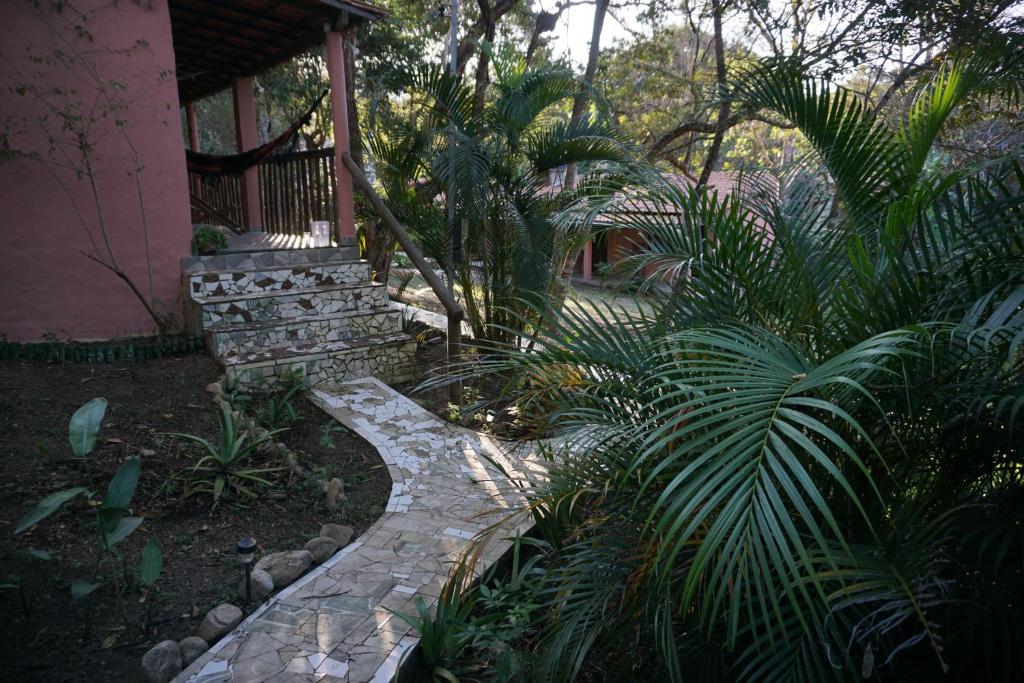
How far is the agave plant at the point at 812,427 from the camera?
1.25 m

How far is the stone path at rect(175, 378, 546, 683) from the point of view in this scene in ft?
7.28

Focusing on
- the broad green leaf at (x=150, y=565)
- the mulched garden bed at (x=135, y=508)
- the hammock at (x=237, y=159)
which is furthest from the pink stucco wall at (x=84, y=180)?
the broad green leaf at (x=150, y=565)

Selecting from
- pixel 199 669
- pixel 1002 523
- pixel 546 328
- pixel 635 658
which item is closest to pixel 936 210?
pixel 1002 523

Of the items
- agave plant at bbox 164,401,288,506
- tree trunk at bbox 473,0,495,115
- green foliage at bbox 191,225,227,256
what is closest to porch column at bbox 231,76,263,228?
green foliage at bbox 191,225,227,256

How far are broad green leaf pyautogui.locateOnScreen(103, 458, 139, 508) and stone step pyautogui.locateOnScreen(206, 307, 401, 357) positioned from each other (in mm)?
2710

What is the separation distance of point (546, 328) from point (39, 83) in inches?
181

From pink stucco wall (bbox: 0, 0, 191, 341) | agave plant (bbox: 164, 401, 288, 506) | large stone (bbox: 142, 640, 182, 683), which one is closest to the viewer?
large stone (bbox: 142, 640, 182, 683)

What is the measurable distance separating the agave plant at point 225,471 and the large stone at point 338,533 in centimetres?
48

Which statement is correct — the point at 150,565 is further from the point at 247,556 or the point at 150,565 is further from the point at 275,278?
the point at 275,278

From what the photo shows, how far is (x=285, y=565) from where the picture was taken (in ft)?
8.97

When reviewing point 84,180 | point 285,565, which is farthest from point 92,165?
point 285,565

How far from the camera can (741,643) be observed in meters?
1.69

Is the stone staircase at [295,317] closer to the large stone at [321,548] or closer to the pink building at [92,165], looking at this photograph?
the pink building at [92,165]

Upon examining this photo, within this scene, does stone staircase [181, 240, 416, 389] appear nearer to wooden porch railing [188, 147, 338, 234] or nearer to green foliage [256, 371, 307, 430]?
green foliage [256, 371, 307, 430]
